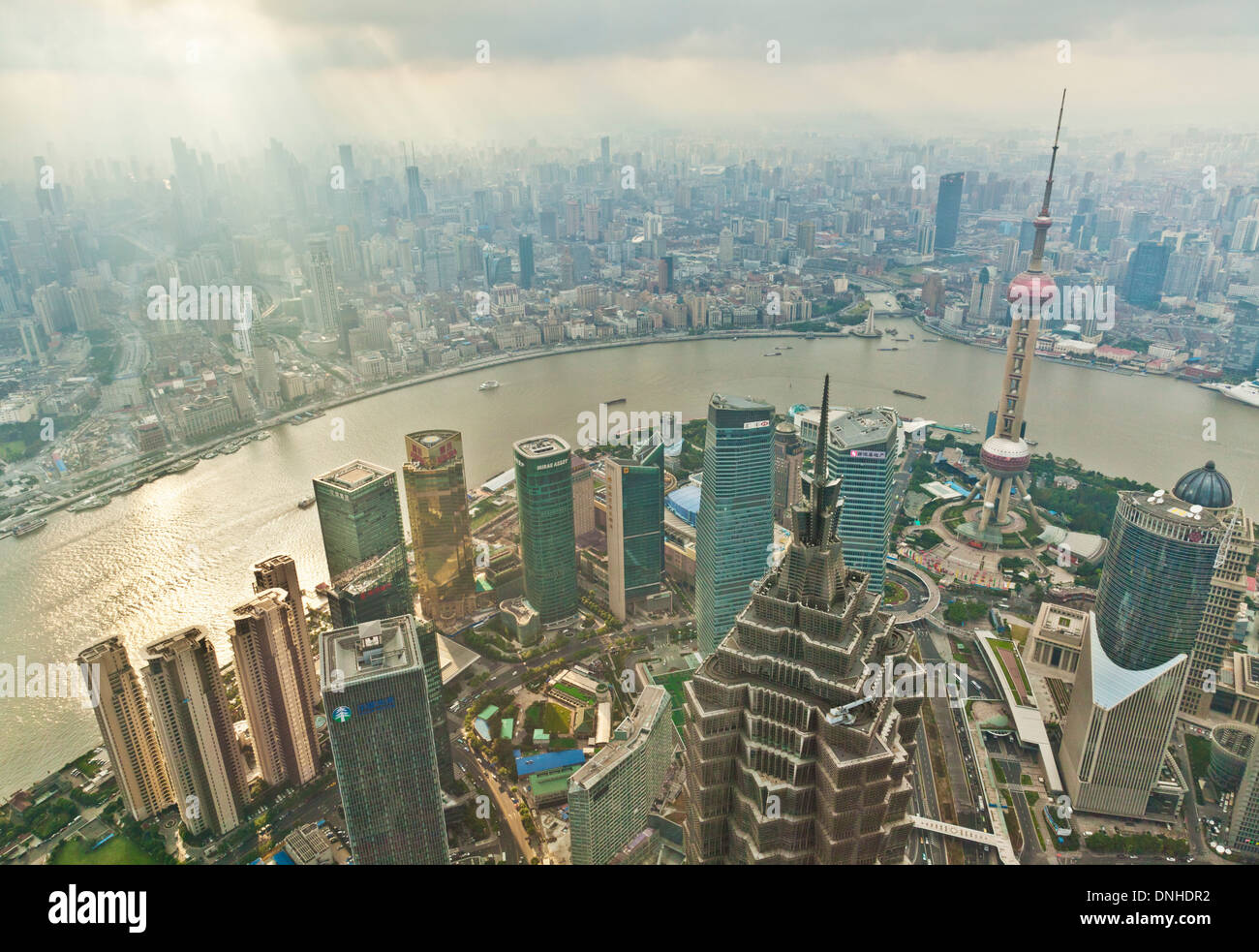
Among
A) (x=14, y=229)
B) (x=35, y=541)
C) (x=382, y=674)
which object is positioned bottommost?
(x=35, y=541)

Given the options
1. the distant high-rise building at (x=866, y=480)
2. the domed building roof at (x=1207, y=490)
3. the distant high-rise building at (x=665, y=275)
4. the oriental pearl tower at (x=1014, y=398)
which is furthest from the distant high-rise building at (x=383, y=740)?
the distant high-rise building at (x=665, y=275)

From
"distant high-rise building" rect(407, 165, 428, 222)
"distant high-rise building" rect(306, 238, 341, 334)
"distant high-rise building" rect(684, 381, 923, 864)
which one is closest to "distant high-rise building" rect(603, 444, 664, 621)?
"distant high-rise building" rect(684, 381, 923, 864)

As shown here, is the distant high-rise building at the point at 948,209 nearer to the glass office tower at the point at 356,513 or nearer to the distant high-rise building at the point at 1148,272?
the distant high-rise building at the point at 1148,272

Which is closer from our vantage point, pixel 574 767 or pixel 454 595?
pixel 574 767

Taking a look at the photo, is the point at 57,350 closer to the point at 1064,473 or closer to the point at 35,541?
the point at 35,541

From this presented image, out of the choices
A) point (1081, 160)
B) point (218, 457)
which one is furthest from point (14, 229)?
point (1081, 160)
